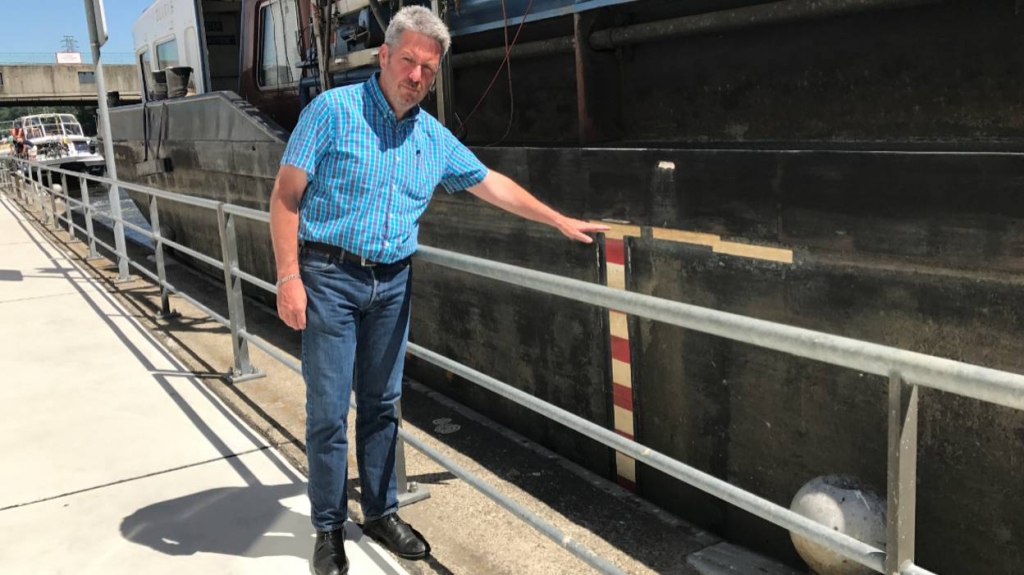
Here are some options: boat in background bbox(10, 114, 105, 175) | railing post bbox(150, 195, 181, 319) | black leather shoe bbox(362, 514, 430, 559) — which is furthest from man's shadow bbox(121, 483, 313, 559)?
boat in background bbox(10, 114, 105, 175)

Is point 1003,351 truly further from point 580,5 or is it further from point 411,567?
point 580,5

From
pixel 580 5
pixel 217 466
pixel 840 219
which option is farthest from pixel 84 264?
pixel 840 219

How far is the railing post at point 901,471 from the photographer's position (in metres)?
1.61

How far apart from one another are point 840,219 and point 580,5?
2206 mm

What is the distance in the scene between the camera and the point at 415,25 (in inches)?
103

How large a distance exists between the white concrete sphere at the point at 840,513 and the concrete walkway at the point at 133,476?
1.51m

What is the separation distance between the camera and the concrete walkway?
10.6ft

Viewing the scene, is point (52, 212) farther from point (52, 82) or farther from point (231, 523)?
point (52, 82)

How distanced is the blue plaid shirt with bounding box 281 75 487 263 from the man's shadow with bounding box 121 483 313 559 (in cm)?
131

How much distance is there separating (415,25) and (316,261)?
2.70 ft

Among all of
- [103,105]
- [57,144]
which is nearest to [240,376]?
[103,105]

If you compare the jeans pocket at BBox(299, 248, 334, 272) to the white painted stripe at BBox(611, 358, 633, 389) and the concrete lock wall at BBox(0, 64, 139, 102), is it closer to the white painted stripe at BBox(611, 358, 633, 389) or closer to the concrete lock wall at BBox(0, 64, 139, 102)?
the white painted stripe at BBox(611, 358, 633, 389)

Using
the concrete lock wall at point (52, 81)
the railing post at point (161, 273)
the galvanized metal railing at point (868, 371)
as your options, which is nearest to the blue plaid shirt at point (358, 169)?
the galvanized metal railing at point (868, 371)

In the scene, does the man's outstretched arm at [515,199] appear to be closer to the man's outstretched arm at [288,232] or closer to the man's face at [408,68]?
the man's face at [408,68]
